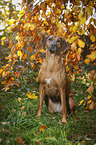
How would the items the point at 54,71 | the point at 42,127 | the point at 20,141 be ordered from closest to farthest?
the point at 20,141 < the point at 42,127 < the point at 54,71

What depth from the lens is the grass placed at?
1.99m

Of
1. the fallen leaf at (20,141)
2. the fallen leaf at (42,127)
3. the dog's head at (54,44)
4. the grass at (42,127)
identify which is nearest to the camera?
the fallen leaf at (20,141)

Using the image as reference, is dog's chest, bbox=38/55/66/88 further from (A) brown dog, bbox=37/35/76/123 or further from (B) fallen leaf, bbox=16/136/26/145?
(B) fallen leaf, bbox=16/136/26/145

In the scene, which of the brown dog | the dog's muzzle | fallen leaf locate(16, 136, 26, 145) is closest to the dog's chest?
the brown dog

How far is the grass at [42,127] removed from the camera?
6.53 ft

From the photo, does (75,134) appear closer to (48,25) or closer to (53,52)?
(53,52)

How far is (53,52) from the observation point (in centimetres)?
241

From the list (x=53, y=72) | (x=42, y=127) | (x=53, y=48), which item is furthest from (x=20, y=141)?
(x=53, y=48)

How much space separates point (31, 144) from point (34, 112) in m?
1.01

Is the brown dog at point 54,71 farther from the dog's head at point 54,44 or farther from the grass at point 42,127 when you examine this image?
the grass at point 42,127

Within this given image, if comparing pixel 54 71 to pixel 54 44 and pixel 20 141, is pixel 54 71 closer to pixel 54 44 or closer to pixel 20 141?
pixel 54 44

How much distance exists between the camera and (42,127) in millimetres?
2275

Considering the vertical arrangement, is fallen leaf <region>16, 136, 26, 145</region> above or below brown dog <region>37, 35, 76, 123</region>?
below

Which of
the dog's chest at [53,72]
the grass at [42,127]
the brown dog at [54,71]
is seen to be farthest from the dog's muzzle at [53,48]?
the grass at [42,127]
